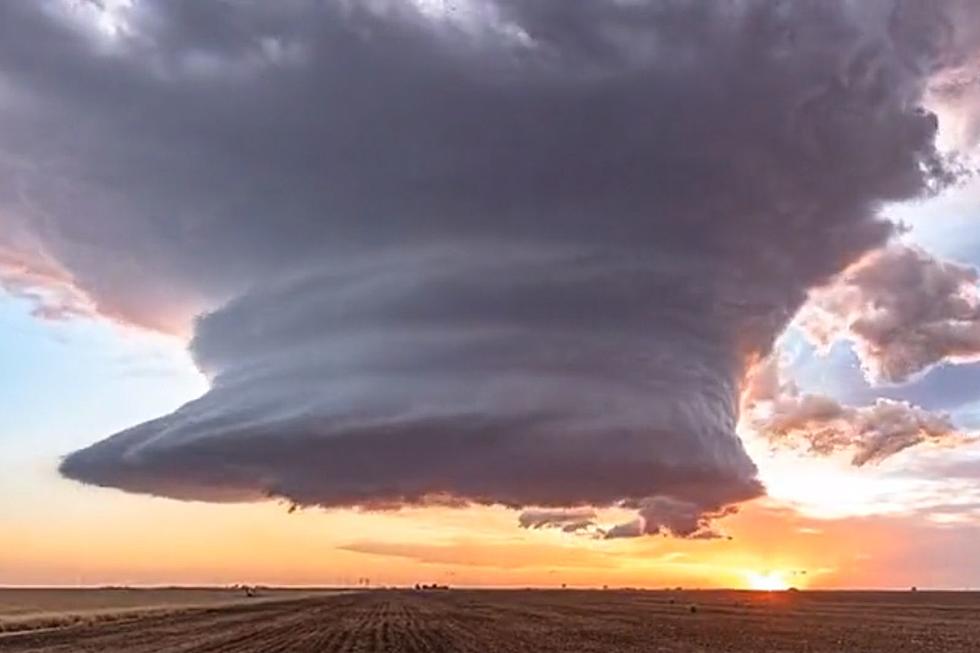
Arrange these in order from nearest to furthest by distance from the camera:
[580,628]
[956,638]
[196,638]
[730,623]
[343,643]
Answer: [343,643]
[196,638]
[956,638]
[580,628]
[730,623]

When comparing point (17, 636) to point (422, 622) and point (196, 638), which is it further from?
point (422, 622)

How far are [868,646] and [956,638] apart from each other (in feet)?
46.1

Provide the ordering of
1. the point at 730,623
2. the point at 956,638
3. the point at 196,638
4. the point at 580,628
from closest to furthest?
the point at 196,638 < the point at 956,638 < the point at 580,628 < the point at 730,623

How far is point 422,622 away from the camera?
267ft

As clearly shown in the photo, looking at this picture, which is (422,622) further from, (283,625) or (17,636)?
(17,636)

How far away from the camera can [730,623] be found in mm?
86812

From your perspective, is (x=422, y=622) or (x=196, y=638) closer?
(x=196, y=638)

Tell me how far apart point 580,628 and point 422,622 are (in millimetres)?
12368

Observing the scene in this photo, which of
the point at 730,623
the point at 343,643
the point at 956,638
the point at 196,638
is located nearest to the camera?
the point at 343,643

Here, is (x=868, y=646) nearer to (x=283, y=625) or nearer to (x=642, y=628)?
(x=642, y=628)

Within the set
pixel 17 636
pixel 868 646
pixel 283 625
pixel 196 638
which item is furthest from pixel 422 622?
pixel 868 646

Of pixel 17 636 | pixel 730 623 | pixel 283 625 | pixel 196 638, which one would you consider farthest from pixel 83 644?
pixel 730 623

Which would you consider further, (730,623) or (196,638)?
(730,623)

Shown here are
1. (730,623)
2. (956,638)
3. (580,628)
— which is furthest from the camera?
(730,623)
